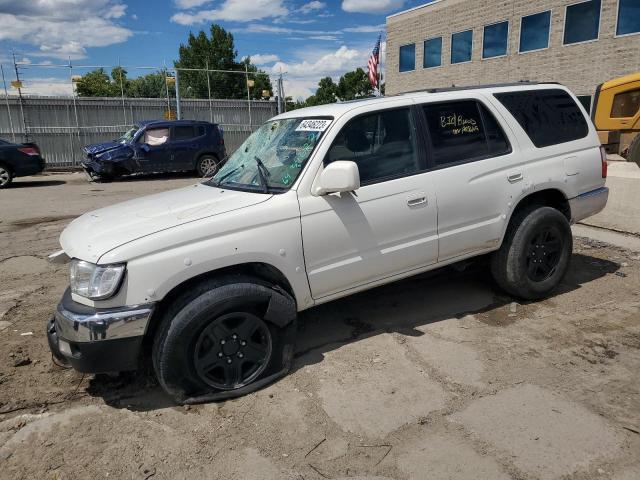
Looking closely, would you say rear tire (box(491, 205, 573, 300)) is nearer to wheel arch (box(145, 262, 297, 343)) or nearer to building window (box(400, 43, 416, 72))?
wheel arch (box(145, 262, 297, 343))

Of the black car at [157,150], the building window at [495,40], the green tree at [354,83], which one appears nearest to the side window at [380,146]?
the black car at [157,150]

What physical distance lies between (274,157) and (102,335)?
1750 millimetres

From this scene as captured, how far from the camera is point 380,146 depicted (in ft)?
12.7

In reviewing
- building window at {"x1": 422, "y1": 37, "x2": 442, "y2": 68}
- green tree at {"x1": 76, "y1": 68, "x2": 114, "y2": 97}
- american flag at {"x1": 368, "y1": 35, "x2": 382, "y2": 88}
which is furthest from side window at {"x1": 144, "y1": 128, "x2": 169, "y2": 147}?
building window at {"x1": 422, "y1": 37, "x2": 442, "y2": 68}

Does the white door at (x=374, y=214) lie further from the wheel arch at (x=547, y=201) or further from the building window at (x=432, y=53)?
the building window at (x=432, y=53)

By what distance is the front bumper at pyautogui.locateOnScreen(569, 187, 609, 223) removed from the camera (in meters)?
4.80

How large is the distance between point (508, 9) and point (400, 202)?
72.9 ft

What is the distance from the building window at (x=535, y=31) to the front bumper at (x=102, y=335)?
22.5 meters

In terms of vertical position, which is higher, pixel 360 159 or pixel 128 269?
pixel 360 159

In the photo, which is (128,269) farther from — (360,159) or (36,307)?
(36,307)

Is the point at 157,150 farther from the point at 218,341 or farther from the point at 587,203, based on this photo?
the point at 218,341

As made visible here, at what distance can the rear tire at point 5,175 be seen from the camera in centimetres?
1420

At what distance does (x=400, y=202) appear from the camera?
3.80 m

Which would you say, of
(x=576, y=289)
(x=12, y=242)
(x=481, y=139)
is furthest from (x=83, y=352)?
(x=12, y=242)
